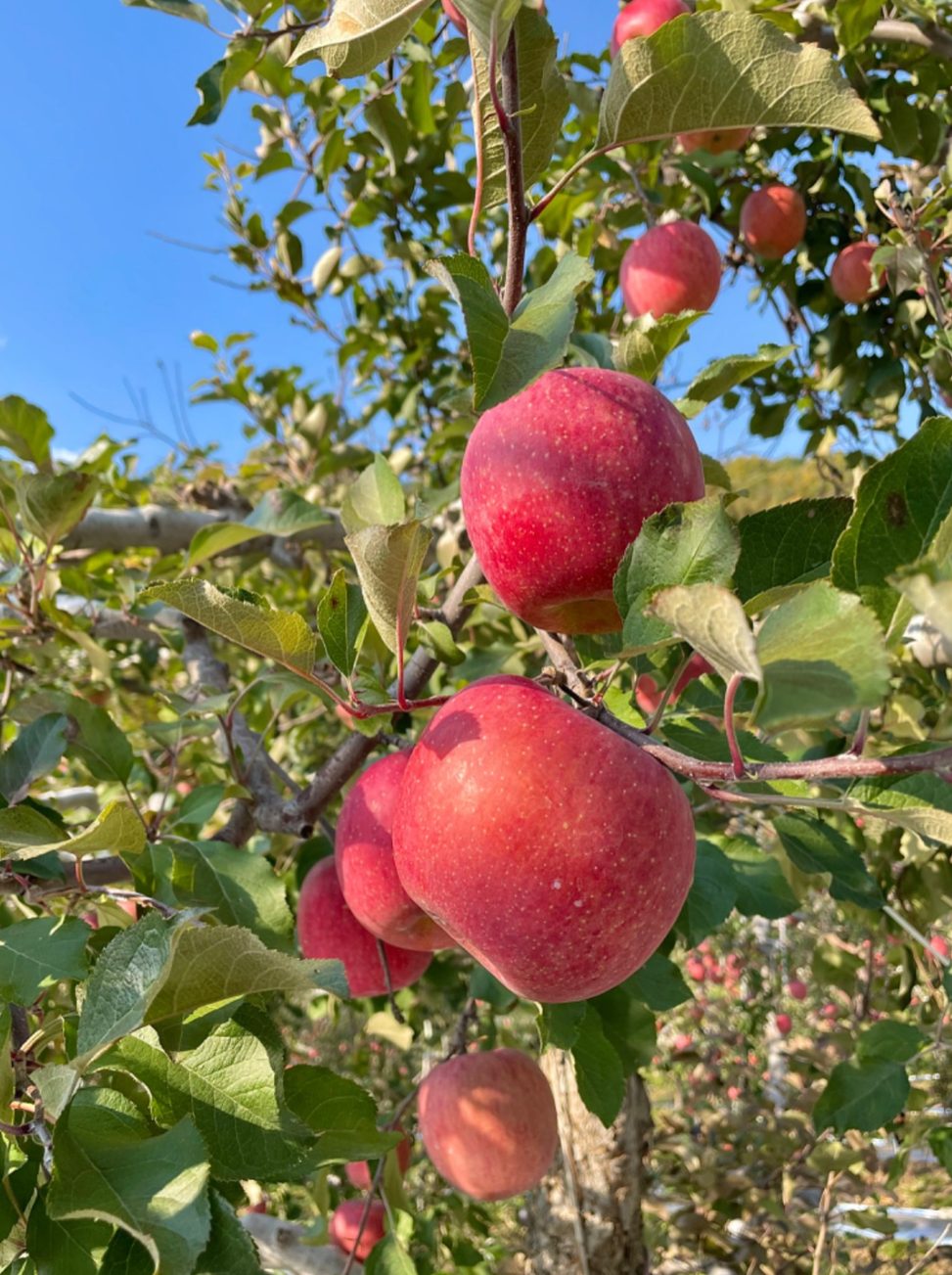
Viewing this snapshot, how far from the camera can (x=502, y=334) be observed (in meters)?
0.52

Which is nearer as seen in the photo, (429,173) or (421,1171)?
(429,173)

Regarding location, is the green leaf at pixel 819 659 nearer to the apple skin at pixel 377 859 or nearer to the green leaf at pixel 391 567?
the green leaf at pixel 391 567

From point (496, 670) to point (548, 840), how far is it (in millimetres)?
628

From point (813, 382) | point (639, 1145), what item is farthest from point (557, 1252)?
point (813, 382)

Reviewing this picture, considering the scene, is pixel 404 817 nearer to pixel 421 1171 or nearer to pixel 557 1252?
pixel 557 1252

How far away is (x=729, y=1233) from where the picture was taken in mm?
2238

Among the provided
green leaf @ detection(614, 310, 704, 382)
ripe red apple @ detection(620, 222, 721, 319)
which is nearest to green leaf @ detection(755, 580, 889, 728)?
green leaf @ detection(614, 310, 704, 382)

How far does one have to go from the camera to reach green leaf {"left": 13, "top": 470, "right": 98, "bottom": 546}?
1.19m

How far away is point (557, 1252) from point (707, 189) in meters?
2.17

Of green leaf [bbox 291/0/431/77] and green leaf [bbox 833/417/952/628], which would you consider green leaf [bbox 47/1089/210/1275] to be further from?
green leaf [bbox 291/0/431/77]

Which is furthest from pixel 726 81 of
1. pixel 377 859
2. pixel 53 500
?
pixel 53 500

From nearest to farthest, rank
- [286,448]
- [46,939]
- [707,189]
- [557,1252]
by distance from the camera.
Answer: [46,939] → [707,189] → [557,1252] → [286,448]

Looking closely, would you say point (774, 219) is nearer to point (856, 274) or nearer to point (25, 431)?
point (856, 274)

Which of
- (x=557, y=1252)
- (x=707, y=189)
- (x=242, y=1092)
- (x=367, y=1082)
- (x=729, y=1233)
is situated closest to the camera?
(x=242, y=1092)
